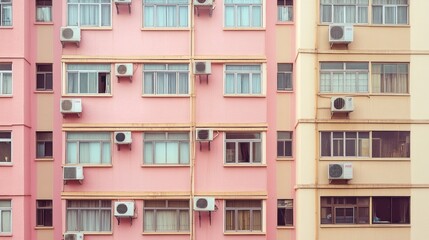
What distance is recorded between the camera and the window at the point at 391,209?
495 inches

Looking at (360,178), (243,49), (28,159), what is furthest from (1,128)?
(360,178)

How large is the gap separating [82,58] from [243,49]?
10.7ft

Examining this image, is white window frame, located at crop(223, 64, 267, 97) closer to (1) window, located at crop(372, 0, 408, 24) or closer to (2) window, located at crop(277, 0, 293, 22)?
(2) window, located at crop(277, 0, 293, 22)

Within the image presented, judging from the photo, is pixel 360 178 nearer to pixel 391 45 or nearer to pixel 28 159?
pixel 391 45

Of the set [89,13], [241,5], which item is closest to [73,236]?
[89,13]

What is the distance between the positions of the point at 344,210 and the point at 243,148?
2374 millimetres

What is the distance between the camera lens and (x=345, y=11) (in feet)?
42.0

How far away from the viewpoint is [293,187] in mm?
12773

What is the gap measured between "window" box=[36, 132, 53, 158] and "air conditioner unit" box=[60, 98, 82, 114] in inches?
33.6

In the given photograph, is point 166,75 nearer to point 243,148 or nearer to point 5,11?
point 243,148

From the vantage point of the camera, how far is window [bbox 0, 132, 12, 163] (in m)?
12.6

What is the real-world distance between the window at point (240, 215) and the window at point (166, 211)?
2.79ft

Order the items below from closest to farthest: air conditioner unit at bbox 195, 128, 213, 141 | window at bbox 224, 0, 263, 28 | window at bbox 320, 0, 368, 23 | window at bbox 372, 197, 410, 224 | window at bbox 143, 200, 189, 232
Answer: air conditioner unit at bbox 195, 128, 213, 141
window at bbox 372, 197, 410, 224
window at bbox 143, 200, 189, 232
window at bbox 320, 0, 368, 23
window at bbox 224, 0, 263, 28

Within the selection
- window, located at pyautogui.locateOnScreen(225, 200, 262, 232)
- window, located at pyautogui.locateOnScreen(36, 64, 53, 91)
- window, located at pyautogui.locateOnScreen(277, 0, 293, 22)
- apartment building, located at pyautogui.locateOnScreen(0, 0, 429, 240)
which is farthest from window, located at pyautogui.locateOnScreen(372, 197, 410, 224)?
window, located at pyautogui.locateOnScreen(36, 64, 53, 91)
